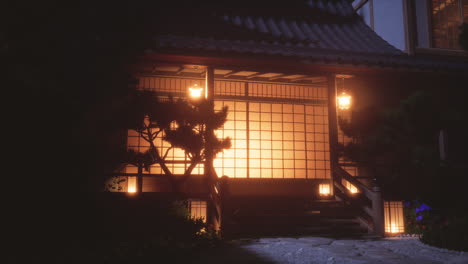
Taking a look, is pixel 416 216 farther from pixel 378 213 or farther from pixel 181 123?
pixel 181 123

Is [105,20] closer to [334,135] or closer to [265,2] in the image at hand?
[334,135]

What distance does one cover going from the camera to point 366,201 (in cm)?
1084

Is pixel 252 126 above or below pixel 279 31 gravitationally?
below

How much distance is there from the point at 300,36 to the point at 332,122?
11.3ft

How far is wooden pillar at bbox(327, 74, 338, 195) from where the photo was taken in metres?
11.5

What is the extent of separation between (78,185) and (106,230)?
4.90 ft

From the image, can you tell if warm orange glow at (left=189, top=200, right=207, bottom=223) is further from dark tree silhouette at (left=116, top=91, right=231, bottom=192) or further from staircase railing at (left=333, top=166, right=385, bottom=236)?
staircase railing at (left=333, top=166, right=385, bottom=236)

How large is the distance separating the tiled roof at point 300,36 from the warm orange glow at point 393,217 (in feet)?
11.6

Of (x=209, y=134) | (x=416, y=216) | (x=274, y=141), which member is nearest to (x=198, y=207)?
(x=209, y=134)

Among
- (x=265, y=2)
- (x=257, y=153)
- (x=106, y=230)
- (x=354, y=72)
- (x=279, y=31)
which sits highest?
(x=265, y=2)

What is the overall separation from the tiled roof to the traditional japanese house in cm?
4

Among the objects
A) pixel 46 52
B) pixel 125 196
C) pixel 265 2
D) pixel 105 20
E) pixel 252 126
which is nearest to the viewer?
pixel 46 52

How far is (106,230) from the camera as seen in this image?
275 inches

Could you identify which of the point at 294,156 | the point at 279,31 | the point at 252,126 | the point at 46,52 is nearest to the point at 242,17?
the point at 279,31
